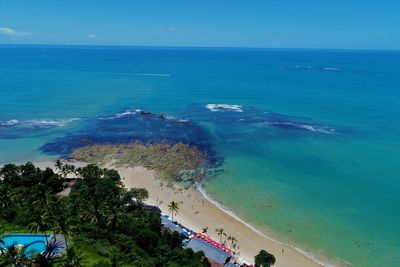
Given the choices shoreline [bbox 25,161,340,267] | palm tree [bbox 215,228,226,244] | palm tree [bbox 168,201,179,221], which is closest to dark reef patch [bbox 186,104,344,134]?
shoreline [bbox 25,161,340,267]

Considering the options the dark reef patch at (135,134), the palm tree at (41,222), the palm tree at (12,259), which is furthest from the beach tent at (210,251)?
the dark reef patch at (135,134)

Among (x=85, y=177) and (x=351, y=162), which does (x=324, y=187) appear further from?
(x=85, y=177)

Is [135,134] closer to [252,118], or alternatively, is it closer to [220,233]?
[252,118]

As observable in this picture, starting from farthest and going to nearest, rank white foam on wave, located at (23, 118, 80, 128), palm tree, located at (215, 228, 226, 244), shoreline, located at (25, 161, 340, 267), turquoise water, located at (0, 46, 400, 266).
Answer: white foam on wave, located at (23, 118, 80, 128) → turquoise water, located at (0, 46, 400, 266) → palm tree, located at (215, 228, 226, 244) → shoreline, located at (25, 161, 340, 267)

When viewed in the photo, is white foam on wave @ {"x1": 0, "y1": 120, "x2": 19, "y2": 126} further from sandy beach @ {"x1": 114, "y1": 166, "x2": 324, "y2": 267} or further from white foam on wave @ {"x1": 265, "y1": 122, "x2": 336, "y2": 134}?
white foam on wave @ {"x1": 265, "y1": 122, "x2": 336, "y2": 134}

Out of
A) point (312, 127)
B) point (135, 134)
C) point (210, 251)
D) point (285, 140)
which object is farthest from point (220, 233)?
point (312, 127)

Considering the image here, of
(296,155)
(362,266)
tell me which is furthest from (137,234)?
(296,155)
